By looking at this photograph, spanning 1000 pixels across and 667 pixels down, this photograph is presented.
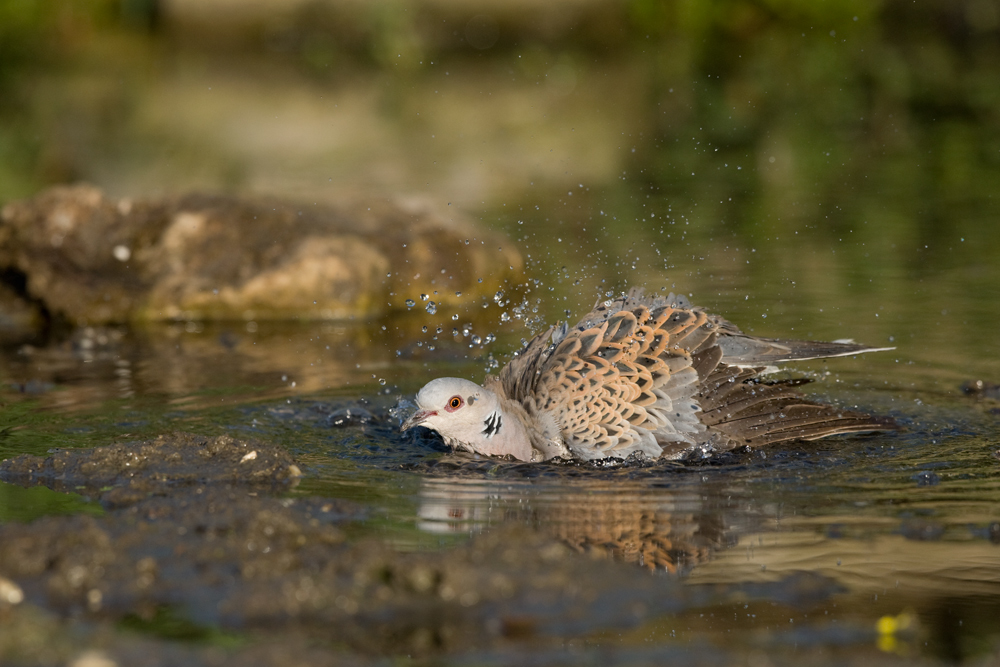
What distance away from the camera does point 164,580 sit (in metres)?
4.05

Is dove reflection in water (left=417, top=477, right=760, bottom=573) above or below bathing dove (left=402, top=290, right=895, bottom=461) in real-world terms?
below

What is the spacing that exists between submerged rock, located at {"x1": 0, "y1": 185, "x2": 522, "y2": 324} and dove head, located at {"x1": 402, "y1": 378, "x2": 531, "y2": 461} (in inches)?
157

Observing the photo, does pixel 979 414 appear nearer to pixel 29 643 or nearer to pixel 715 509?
pixel 715 509

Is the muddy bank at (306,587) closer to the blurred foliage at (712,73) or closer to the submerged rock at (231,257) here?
the submerged rock at (231,257)

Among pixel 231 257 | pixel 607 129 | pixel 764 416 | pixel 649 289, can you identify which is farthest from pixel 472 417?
pixel 607 129

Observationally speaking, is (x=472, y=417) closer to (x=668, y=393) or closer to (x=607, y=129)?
(x=668, y=393)

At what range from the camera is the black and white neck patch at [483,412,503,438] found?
585 cm

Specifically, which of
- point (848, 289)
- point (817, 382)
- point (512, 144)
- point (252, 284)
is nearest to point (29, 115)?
point (512, 144)

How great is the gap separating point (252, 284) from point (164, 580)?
19.6 ft

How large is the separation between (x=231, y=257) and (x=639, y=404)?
503 cm

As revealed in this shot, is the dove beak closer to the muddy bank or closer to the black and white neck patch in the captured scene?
the black and white neck patch

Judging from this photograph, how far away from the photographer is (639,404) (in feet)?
19.3

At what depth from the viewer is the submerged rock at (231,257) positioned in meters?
9.82

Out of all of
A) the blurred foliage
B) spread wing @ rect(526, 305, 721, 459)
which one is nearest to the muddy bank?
spread wing @ rect(526, 305, 721, 459)
